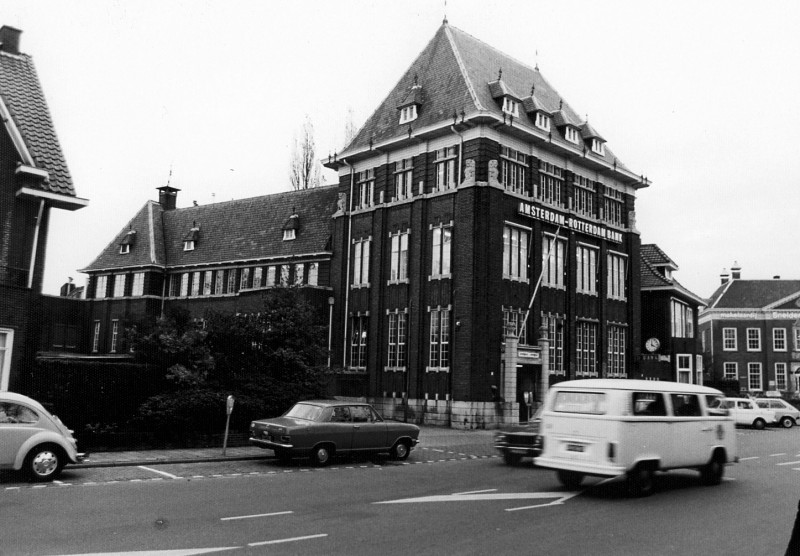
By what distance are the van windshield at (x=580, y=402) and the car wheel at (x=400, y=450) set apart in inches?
249

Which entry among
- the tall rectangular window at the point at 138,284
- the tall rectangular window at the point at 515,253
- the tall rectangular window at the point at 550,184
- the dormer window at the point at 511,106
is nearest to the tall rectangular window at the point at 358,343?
the tall rectangular window at the point at 515,253

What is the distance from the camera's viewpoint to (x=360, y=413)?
19062 millimetres

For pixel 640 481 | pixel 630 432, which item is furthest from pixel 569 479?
pixel 630 432

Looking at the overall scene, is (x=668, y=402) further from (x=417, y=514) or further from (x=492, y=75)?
(x=492, y=75)

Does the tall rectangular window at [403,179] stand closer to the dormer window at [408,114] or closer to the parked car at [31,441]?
the dormer window at [408,114]

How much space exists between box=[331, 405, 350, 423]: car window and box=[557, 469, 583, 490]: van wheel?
6.11m

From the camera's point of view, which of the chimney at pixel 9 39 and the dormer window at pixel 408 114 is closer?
the chimney at pixel 9 39

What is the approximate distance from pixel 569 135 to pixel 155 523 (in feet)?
109

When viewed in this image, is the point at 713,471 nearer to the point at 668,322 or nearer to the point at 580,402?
the point at 580,402

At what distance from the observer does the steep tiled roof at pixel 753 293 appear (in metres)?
74.6

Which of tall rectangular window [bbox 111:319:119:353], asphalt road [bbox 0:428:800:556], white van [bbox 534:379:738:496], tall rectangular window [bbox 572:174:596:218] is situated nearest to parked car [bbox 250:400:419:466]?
asphalt road [bbox 0:428:800:556]

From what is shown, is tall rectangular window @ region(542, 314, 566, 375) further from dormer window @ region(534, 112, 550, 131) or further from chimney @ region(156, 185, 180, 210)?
chimney @ region(156, 185, 180, 210)

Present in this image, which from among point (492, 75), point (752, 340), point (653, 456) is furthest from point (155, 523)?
point (752, 340)

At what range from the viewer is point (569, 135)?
129 feet
